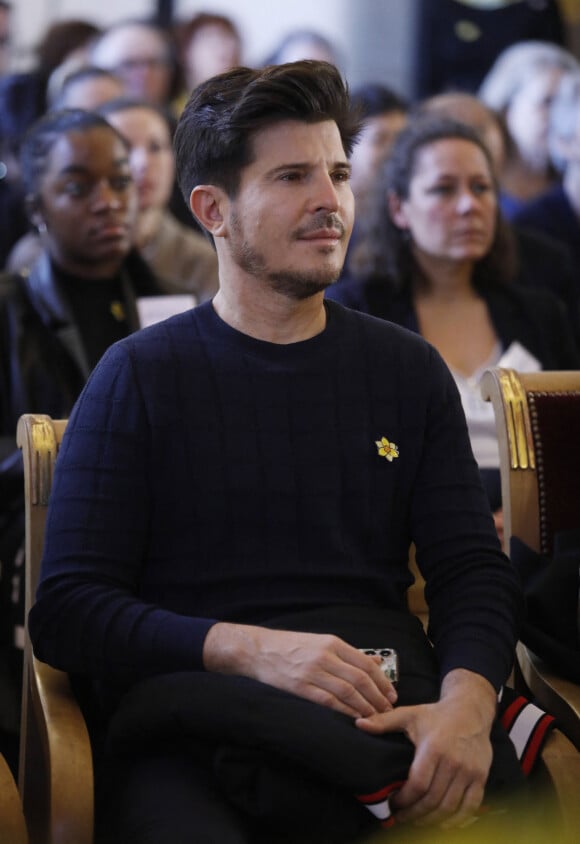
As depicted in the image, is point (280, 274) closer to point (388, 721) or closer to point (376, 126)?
point (388, 721)

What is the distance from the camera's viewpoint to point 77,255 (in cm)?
336

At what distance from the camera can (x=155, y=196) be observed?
4.47 meters

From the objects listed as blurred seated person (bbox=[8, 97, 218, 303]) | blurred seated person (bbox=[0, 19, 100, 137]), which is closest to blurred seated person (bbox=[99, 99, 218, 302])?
blurred seated person (bbox=[8, 97, 218, 303])

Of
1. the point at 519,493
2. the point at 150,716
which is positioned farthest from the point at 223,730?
the point at 519,493

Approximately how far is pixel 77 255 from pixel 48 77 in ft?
8.79

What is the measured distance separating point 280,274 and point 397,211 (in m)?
1.69

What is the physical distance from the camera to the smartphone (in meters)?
1.78

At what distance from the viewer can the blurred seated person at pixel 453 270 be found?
328cm

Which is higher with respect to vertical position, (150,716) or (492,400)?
(492,400)

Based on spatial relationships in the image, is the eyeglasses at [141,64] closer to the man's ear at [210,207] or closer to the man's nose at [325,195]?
the man's ear at [210,207]

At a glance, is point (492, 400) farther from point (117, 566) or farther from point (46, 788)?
point (46, 788)

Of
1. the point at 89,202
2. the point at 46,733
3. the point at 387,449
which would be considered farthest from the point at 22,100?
the point at 46,733

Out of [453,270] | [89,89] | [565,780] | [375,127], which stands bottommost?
[565,780]

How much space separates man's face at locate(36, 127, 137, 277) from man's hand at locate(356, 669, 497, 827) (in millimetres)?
1923
